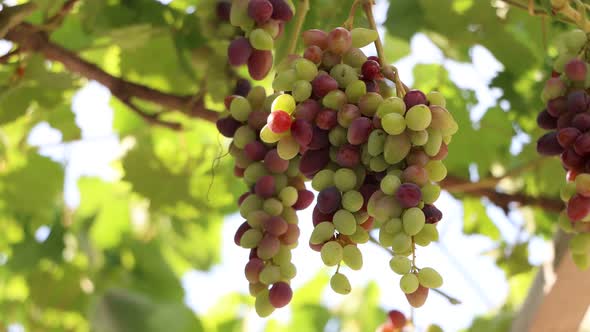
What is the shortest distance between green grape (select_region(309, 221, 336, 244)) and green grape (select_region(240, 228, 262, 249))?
74 mm

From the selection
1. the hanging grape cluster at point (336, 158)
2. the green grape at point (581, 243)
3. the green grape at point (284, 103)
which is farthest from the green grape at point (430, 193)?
the green grape at point (581, 243)

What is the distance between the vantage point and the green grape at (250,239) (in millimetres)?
550

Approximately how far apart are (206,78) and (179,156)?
1.06 feet

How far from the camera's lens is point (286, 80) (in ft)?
1.72

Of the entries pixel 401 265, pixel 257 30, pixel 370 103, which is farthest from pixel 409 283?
pixel 257 30

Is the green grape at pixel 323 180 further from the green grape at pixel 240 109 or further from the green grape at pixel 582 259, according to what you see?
the green grape at pixel 582 259

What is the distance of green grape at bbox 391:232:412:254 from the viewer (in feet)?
1.49

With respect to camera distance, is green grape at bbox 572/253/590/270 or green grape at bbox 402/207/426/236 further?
green grape at bbox 572/253/590/270

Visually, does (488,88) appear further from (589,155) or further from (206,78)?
(589,155)

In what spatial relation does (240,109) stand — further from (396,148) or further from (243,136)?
(396,148)

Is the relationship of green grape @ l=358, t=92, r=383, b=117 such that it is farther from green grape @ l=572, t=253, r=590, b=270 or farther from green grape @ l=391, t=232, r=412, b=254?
green grape @ l=572, t=253, r=590, b=270

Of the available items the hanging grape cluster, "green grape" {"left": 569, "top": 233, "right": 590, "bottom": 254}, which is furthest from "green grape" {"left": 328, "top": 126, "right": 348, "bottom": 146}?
"green grape" {"left": 569, "top": 233, "right": 590, "bottom": 254}

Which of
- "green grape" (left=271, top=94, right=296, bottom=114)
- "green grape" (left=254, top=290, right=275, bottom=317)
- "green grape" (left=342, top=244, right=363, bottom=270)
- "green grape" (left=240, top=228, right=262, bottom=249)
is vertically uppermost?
"green grape" (left=271, top=94, right=296, bottom=114)

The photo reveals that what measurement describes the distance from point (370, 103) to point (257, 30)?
126mm
